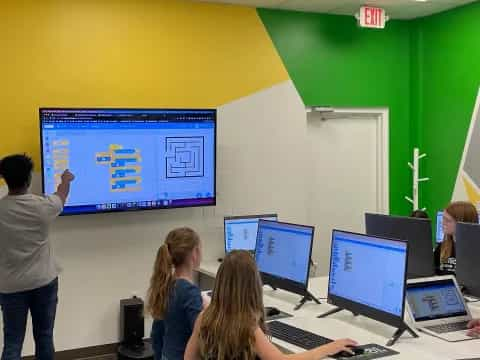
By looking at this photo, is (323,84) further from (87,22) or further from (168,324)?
(168,324)

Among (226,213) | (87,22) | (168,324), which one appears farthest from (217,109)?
(168,324)

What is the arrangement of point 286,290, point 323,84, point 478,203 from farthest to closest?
1. point 323,84
2. point 478,203
3. point 286,290

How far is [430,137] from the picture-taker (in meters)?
6.20

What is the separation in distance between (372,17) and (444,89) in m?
1.04

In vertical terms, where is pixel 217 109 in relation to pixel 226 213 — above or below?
above

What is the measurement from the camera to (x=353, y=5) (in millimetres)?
5645

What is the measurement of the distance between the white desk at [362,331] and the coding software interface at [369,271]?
14 centimetres

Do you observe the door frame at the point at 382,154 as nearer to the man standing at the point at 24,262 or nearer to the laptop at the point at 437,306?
the laptop at the point at 437,306

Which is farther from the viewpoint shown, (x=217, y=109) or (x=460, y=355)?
(x=217, y=109)

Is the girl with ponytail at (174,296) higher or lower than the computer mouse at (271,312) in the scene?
higher

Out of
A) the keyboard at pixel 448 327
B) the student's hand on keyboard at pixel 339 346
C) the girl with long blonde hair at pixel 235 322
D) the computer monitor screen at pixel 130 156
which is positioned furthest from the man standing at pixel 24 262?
the keyboard at pixel 448 327

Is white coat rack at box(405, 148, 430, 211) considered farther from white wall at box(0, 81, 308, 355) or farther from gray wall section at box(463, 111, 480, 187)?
white wall at box(0, 81, 308, 355)

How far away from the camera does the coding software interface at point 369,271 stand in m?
2.79

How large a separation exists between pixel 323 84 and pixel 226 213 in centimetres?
158
